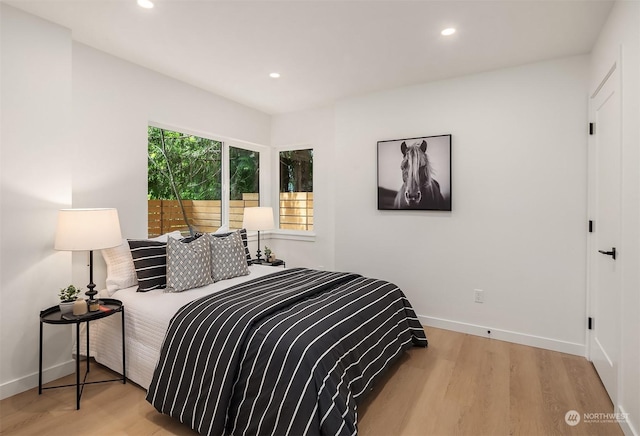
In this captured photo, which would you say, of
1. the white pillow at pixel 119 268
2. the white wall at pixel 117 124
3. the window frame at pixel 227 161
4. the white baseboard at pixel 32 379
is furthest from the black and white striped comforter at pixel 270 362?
the window frame at pixel 227 161

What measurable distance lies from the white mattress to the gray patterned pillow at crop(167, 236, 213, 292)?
0.21 feet

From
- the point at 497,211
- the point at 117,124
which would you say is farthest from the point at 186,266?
the point at 497,211

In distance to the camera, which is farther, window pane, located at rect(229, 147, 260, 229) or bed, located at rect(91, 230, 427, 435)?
window pane, located at rect(229, 147, 260, 229)

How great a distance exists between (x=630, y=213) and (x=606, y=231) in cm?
63

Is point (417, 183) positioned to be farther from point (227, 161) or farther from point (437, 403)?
point (227, 161)

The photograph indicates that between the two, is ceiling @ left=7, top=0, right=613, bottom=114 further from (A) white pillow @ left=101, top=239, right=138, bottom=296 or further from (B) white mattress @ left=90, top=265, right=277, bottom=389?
(B) white mattress @ left=90, top=265, right=277, bottom=389

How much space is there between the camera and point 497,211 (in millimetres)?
3264

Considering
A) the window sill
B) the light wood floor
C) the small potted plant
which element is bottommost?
the light wood floor

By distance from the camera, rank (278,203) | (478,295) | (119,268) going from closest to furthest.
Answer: (119,268), (478,295), (278,203)

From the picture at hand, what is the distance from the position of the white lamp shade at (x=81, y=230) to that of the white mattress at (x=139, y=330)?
51cm

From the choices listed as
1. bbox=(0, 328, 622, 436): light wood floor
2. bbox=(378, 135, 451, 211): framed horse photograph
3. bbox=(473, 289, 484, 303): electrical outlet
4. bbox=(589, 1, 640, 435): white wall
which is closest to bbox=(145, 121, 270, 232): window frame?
bbox=(378, 135, 451, 211): framed horse photograph

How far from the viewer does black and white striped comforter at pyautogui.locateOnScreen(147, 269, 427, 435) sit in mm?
1658

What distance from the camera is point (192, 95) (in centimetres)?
371

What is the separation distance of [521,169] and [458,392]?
2.06 meters
